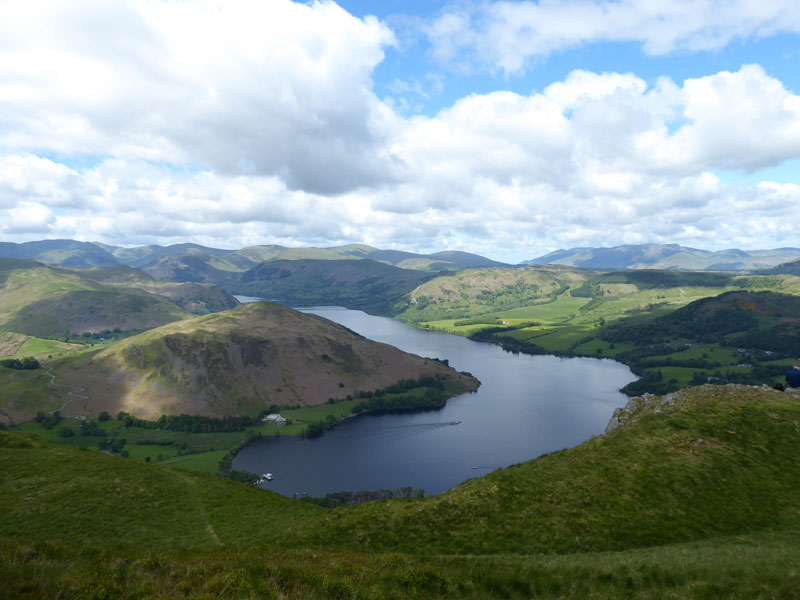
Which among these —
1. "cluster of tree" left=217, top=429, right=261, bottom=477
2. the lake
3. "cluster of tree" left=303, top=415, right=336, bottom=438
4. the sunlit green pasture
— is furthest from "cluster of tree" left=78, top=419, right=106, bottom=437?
"cluster of tree" left=303, top=415, right=336, bottom=438

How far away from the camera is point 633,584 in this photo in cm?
1612

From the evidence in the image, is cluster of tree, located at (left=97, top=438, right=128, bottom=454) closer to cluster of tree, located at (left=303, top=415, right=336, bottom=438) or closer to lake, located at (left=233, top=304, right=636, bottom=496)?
lake, located at (left=233, top=304, right=636, bottom=496)

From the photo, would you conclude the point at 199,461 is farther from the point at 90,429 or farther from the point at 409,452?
the point at 409,452

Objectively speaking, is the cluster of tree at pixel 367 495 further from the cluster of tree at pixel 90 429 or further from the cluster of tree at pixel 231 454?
the cluster of tree at pixel 90 429

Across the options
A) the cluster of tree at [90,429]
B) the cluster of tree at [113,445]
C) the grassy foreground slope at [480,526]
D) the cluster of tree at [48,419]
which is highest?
the grassy foreground slope at [480,526]

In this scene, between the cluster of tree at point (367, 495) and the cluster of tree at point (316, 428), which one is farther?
the cluster of tree at point (316, 428)

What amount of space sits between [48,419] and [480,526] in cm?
22657

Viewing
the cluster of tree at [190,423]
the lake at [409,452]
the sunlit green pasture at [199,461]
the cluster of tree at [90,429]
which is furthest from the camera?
the cluster of tree at [190,423]

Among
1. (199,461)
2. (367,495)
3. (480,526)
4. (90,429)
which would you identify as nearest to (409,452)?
(367,495)

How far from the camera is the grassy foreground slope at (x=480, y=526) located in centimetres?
1473

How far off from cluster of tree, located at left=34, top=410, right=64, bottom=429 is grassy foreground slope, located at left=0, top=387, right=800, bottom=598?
170m

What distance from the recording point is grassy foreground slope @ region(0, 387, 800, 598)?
14.7 metres

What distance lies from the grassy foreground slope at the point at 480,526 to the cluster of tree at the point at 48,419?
16996 cm

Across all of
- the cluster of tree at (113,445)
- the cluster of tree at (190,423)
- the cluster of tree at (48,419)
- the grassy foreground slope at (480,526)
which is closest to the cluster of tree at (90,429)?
the cluster of tree at (113,445)
